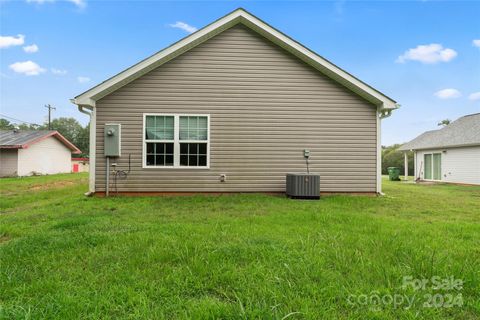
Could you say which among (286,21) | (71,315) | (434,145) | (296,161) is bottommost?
(71,315)

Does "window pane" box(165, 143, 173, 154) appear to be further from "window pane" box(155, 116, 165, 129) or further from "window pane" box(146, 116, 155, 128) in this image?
"window pane" box(146, 116, 155, 128)

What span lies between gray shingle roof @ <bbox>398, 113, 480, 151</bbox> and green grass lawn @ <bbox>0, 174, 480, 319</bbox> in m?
13.8

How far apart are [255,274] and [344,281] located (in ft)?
2.56

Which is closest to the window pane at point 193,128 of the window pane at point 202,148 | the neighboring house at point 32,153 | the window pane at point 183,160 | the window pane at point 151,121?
the window pane at point 202,148

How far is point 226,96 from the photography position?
799 centimetres

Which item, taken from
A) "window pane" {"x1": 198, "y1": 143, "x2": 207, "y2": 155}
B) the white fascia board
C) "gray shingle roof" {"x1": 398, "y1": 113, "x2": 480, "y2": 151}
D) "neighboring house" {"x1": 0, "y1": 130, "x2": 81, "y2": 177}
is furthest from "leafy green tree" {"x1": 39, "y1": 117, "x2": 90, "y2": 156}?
"gray shingle roof" {"x1": 398, "y1": 113, "x2": 480, "y2": 151}

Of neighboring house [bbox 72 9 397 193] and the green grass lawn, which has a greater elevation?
neighboring house [bbox 72 9 397 193]

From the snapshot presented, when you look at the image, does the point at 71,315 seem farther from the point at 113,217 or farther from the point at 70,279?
the point at 113,217

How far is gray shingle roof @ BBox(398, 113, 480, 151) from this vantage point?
1485 cm

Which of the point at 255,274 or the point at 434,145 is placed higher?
the point at 434,145

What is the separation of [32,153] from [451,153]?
29611 mm

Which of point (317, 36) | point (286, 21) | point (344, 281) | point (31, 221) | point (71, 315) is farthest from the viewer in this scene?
point (317, 36)

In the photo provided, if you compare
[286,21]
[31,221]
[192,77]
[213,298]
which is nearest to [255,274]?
[213,298]

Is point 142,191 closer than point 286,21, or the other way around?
point 142,191
